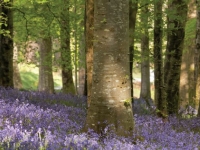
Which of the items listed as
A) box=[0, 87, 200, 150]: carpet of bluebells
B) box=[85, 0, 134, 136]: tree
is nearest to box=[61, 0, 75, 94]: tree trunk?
box=[0, 87, 200, 150]: carpet of bluebells

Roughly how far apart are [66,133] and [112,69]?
50.4 inches

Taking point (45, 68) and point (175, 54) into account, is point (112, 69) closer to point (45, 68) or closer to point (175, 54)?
point (175, 54)

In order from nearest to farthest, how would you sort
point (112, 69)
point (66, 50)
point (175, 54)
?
point (112, 69) < point (175, 54) < point (66, 50)

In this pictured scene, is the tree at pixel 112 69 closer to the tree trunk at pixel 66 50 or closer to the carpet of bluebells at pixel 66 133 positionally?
the carpet of bluebells at pixel 66 133

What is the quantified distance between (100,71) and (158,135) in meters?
1.61

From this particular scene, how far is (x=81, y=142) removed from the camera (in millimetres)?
4328

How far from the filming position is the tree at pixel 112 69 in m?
5.49

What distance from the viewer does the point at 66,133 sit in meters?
5.27

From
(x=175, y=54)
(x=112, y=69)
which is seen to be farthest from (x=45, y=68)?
(x=112, y=69)

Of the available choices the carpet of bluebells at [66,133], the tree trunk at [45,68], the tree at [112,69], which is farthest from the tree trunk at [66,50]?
the tree at [112,69]

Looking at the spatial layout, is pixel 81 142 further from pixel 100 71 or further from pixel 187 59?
pixel 187 59

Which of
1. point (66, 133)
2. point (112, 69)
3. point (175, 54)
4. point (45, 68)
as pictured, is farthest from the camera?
point (45, 68)

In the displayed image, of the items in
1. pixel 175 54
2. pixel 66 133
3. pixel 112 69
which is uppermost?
pixel 175 54

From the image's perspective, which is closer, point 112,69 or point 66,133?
point 66,133
